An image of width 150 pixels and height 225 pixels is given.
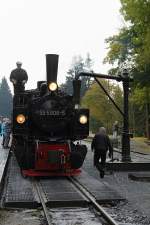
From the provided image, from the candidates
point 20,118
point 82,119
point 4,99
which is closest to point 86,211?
point 20,118

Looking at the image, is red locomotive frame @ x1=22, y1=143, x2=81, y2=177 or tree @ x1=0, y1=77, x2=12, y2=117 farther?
tree @ x1=0, y1=77, x2=12, y2=117

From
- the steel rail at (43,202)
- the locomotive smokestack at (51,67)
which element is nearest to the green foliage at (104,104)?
the locomotive smokestack at (51,67)

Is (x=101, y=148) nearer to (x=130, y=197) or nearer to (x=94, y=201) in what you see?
(x=130, y=197)

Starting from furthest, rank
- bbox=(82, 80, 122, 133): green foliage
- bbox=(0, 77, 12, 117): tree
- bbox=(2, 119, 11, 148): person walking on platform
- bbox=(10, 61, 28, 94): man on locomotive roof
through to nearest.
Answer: bbox=(0, 77, 12, 117): tree → bbox=(82, 80, 122, 133): green foliage → bbox=(2, 119, 11, 148): person walking on platform → bbox=(10, 61, 28, 94): man on locomotive roof

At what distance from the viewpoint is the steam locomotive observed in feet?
57.9

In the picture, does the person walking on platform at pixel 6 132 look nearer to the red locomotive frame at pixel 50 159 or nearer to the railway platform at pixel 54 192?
the railway platform at pixel 54 192

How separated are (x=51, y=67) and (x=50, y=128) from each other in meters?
1.94

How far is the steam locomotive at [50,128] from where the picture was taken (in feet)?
57.9

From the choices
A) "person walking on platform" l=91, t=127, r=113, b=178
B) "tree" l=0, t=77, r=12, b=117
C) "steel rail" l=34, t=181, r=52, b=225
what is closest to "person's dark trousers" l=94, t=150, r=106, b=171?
"person walking on platform" l=91, t=127, r=113, b=178

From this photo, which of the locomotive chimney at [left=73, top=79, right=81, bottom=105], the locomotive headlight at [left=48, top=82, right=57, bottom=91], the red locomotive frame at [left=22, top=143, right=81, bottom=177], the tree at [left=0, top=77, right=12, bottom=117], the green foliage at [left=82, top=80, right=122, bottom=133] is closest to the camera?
the red locomotive frame at [left=22, top=143, right=81, bottom=177]

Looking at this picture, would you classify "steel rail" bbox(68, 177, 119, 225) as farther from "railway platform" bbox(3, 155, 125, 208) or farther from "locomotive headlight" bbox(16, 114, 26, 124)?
"locomotive headlight" bbox(16, 114, 26, 124)

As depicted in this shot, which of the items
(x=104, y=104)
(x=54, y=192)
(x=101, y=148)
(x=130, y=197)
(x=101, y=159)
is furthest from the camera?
(x=104, y=104)

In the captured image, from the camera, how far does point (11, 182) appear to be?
16.2 m

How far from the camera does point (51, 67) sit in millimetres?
17609
